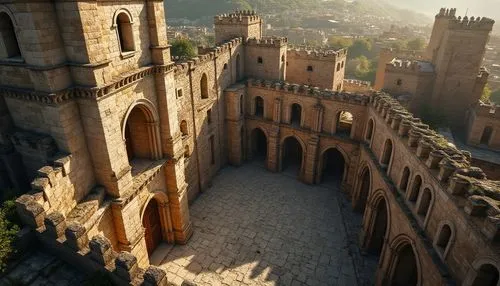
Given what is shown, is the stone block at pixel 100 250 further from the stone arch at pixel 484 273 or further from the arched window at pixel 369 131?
the arched window at pixel 369 131

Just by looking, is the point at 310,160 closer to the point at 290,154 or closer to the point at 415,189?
the point at 290,154

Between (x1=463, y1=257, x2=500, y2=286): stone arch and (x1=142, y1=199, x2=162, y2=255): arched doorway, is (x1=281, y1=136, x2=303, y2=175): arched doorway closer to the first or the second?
(x1=142, y1=199, x2=162, y2=255): arched doorway

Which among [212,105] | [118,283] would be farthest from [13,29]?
[212,105]

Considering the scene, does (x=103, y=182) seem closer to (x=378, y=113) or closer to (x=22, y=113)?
(x=22, y=113)

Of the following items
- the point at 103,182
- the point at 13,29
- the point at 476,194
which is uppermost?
the point at 13,29

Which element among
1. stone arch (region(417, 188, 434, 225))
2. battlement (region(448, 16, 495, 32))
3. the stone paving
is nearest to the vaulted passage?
the stone paving

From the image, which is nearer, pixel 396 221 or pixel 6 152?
pixel 6 152

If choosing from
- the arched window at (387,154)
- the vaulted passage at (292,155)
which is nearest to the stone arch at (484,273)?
the arched window at (387,154)
